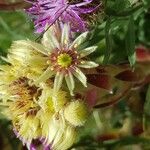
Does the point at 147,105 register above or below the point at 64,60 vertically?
below

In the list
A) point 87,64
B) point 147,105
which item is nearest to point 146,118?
point 147,105

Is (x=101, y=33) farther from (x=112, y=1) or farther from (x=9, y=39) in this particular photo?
(x=9, y=39)

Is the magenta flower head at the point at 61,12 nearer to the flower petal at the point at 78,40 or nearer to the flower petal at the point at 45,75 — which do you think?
the flower petal at the point at 78,40

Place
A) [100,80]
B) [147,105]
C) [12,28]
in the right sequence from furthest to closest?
[12,28]
[147,105]
[100,80]

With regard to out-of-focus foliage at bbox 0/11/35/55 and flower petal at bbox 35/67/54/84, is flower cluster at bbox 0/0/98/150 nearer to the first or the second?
flower petal at bbox 35/67/54/84

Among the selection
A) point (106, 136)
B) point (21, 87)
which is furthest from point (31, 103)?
point (106, 136)

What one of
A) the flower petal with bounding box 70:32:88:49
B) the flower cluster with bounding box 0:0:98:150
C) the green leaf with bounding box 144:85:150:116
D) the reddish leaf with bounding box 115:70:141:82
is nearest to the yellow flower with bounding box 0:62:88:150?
the flower cluster with bounding box 0:0:98:150

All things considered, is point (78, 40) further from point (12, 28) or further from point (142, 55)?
point (12, 28)

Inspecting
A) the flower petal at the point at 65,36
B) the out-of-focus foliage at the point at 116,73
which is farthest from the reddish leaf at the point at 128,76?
the flower petal at the point at 65,36
